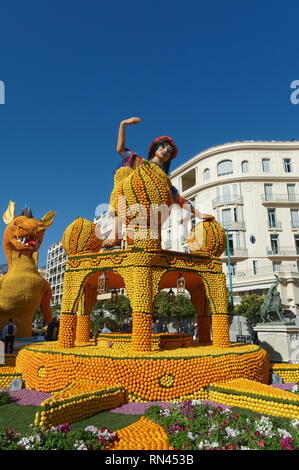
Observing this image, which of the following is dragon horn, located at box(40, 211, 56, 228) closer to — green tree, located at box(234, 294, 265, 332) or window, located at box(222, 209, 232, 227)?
green tree, located at box(234, 294, 265, 332)

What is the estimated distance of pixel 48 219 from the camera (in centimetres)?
1767

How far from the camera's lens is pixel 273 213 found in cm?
3344

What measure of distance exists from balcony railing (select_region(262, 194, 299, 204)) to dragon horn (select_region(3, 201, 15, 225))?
85.4 feet

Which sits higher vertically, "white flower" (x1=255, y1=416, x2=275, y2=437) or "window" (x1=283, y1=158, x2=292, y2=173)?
"window" (x1=283, y1=158, x2=292, y2=173)

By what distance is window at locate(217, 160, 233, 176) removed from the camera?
35031mm

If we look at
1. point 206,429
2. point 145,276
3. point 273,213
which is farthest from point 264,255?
point 206,429

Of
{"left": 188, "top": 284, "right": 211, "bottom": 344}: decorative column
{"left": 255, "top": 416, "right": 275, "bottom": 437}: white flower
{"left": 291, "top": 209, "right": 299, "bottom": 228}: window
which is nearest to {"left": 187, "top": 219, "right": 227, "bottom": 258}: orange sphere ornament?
{"left": 188, "top": 284, "right": 211, "bottom": 344}: decorative column

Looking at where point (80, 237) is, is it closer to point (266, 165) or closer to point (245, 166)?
point (245, 166)

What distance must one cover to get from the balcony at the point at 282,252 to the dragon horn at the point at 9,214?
81.7ft

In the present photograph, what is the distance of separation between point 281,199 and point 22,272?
28289mm

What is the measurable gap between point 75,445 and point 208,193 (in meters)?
33.6

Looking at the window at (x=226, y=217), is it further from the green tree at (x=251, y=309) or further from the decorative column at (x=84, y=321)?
the decorative column at (x=84, y=321)

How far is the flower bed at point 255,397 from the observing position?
19.5ft
